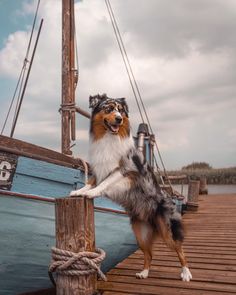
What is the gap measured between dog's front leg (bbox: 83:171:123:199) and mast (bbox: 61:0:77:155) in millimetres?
3224

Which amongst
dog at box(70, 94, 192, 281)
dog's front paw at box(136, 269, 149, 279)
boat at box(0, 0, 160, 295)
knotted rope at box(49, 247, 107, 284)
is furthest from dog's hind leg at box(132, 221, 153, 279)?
boat at box(0, 0, 160, 295)

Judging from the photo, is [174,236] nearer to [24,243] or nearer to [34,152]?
[24,243]

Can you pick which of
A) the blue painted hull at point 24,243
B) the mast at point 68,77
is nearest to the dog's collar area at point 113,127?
the blue painted hull at point 24,243

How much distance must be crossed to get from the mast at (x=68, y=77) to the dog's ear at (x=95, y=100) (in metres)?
2.86

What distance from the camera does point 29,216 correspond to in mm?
3354

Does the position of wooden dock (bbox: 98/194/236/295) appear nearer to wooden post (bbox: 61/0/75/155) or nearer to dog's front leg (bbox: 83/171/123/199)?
dog's front leg (bbox: 83/171/123/199)

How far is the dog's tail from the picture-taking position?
2.91m

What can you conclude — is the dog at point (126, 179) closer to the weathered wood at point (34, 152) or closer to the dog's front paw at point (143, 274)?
the dog's front paw at point (143, 274)

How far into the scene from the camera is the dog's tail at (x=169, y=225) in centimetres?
291

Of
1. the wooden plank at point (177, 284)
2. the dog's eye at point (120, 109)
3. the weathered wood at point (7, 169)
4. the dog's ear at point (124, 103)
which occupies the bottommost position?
the wooden plank at point (177, 284)

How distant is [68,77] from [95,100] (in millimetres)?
3474

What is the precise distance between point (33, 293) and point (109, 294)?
144 centimetres

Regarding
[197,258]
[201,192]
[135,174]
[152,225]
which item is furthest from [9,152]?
[201,192]

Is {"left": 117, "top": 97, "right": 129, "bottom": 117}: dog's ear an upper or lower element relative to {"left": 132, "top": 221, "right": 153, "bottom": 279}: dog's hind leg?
upper
